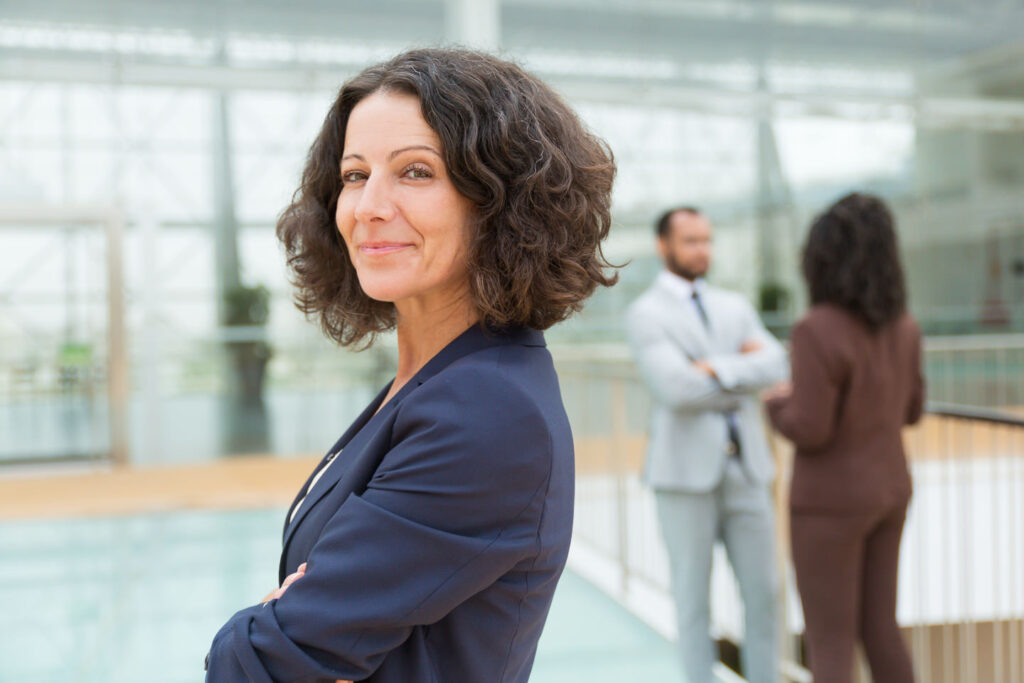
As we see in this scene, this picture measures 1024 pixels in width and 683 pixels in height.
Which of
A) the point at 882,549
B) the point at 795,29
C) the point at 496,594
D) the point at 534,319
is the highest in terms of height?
the point at 795,29

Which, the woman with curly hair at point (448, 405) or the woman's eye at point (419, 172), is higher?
the woman's eye at point (419, 172)

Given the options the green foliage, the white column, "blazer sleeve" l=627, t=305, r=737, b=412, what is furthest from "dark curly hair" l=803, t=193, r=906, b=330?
the green foliage

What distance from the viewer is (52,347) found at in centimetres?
698

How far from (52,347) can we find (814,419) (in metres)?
6.38

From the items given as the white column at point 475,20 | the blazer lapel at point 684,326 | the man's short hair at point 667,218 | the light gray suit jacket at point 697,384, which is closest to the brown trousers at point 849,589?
the light gray suit jacket at point 697,384

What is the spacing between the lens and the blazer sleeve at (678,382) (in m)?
2.72

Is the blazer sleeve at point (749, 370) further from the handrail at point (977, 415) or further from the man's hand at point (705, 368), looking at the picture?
the handrail at point (977, 415)

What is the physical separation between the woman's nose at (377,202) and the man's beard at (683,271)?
2.10 m

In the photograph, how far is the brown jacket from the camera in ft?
7.90

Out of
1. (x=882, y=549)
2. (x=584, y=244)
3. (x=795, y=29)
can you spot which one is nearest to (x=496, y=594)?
(x=584, y=244)

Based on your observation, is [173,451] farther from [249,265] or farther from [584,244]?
[584,244]

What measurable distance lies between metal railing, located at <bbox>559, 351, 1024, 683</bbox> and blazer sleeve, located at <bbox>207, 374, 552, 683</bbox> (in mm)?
2171

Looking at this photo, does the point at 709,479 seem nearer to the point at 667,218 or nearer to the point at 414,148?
the point at 667,218

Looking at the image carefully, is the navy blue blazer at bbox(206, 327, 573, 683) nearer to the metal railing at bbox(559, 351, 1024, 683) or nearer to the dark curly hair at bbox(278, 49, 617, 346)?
the dark curly hair at bbox(278, 49, 617, 346)
